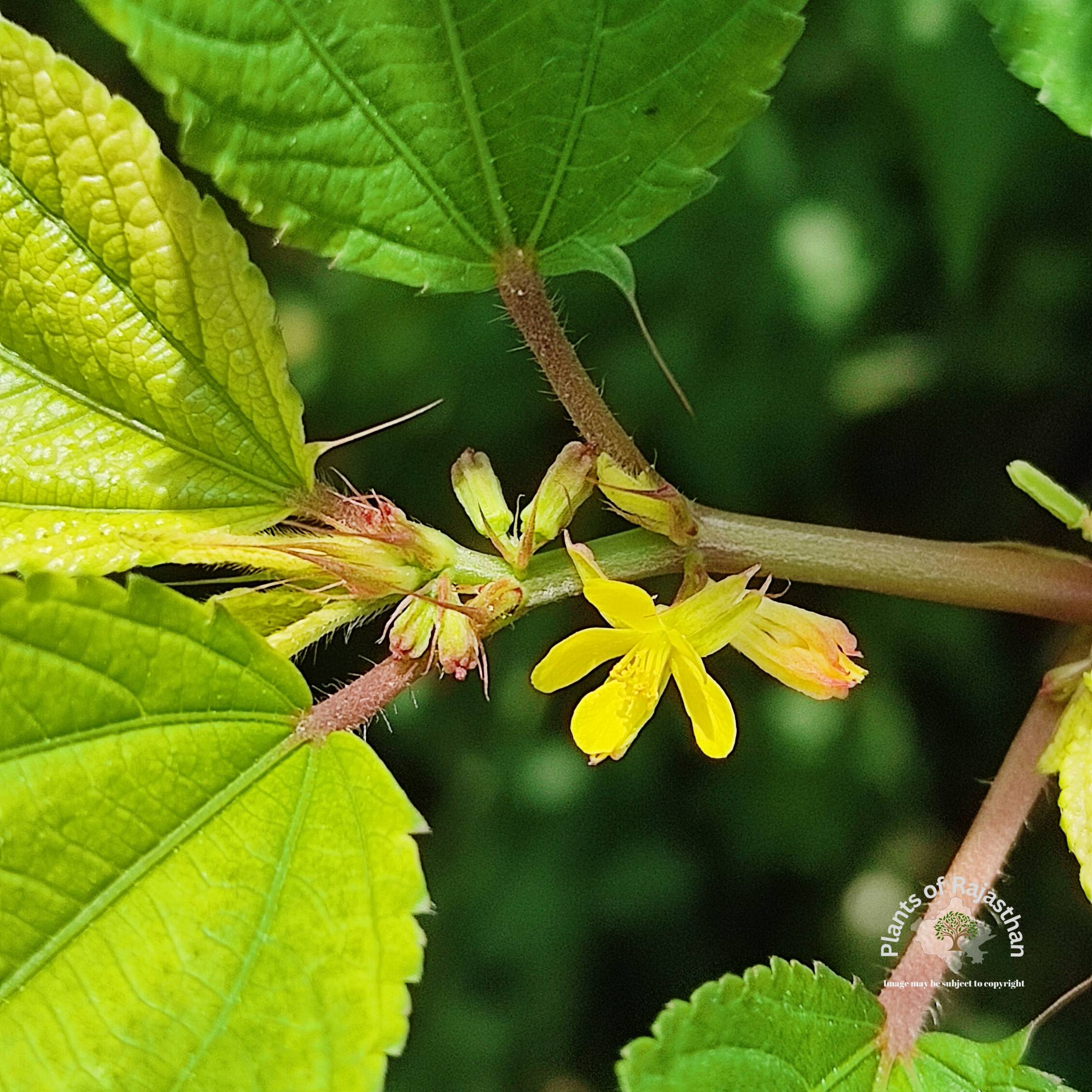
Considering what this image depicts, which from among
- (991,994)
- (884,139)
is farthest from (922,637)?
(884,139)

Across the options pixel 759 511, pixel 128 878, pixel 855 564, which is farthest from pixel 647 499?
pixel 759 511

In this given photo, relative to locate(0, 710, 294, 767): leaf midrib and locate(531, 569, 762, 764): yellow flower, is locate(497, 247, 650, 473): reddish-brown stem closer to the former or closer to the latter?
locate(531, 569, 762, 764): yellow flower

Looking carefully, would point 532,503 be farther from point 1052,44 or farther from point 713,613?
point 1052,44

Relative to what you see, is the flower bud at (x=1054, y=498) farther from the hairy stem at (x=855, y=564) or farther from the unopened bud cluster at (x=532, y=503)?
the unopened bud cluster at (x=532, y=503)

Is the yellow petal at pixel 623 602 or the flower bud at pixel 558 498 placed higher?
the flower bud at pixel 558 498

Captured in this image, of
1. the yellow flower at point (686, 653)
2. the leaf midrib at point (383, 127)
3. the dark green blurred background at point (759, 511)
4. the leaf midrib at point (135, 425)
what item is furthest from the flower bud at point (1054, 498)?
→ the dark green blurred background at point (759, 511)

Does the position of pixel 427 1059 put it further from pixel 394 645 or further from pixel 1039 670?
pixel 394 645

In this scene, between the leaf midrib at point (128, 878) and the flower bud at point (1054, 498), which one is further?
the flower bud at point (1054, 498)
